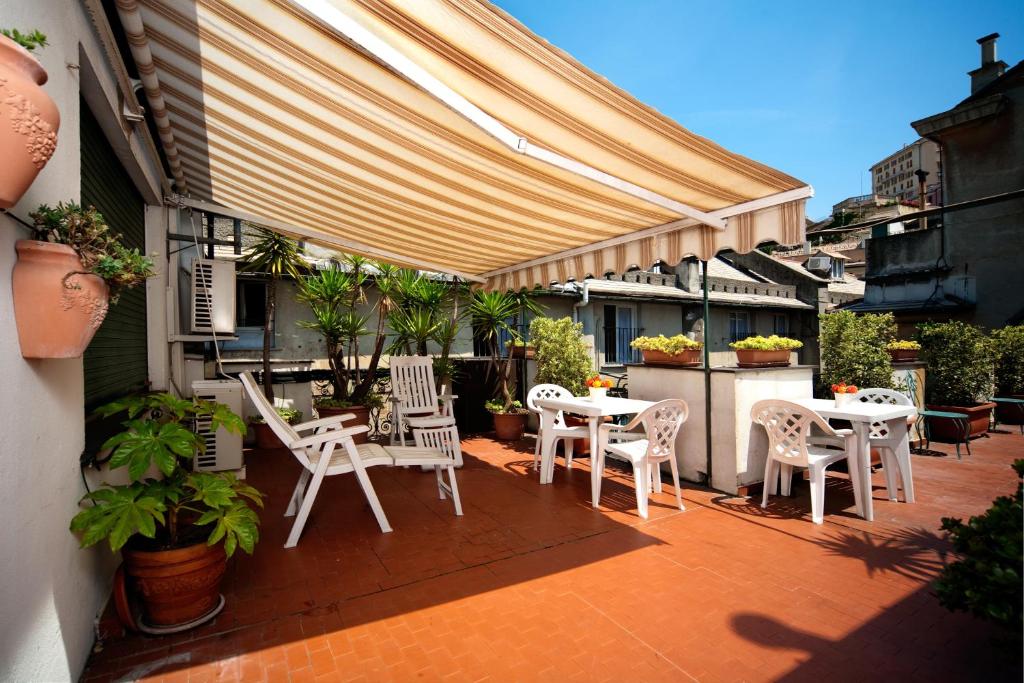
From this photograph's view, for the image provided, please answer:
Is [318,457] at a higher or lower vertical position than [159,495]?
lower

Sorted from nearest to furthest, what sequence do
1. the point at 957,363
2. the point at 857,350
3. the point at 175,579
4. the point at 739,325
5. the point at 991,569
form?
the point at 991,569 < the point at 175,579 < the point at 857,350 < the point at 957,363 < the point at 739,325

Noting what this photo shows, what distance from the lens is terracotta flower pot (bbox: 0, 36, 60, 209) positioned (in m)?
1.33

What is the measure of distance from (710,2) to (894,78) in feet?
74.3

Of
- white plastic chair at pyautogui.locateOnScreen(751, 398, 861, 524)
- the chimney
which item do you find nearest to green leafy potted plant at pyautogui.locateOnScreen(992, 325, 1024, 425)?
white plastic chair at pyautogui.locateOnScreen(751, 398, 861, 524)

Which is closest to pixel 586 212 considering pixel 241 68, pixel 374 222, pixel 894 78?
pixel 374 222

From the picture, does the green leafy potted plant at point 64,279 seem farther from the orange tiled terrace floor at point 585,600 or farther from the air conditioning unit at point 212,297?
the air conditioning unit at point 212,297

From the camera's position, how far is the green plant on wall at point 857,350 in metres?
7.11

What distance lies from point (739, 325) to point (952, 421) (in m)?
11.5

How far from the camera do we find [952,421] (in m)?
8.03

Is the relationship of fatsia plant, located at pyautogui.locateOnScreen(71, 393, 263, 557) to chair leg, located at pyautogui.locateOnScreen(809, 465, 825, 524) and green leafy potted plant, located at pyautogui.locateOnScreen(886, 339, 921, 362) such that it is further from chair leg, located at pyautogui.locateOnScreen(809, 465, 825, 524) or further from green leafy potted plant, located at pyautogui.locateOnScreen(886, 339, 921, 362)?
green leafy potted plant, located at pyautogui.locateOnScreen(886, 339, 921, 362)

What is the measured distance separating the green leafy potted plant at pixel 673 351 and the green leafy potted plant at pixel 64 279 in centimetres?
513

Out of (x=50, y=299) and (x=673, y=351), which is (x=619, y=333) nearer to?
(x=673, y=351)

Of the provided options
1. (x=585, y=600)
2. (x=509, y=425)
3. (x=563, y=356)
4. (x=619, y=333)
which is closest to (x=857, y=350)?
(x=563, y=356)

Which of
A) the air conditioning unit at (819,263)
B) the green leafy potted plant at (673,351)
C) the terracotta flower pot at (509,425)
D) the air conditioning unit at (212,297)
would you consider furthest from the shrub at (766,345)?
the air conditioning unit at (819,263)
